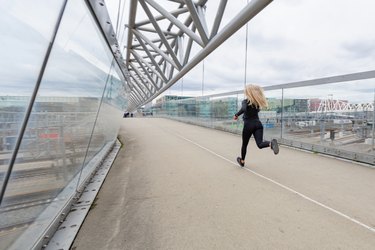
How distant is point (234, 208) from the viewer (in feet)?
8.38

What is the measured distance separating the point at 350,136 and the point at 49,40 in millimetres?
6410

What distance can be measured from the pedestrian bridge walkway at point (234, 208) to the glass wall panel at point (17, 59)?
1294mm

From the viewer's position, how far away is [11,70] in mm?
1188

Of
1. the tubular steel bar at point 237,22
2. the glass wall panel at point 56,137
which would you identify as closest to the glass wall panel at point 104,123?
the glass wall panel at point 56,137

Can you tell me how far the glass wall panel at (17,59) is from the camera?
45.0 inches

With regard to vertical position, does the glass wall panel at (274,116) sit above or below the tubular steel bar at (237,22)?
below

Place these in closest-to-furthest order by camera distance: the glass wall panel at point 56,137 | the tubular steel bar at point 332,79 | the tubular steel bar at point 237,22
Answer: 1. the glass wall panel at point 56,137
2. the tubular steel bar at point 237,22
3. the tubular steel bar at point 332,79

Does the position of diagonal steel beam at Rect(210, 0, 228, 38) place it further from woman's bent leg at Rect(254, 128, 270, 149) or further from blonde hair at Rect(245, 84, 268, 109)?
woman's bent leg at Rect(254, 128, 270, 149)

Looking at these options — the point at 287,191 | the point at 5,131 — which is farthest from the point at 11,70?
the point at 287,191

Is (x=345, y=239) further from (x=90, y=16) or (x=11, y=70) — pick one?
(x=90, y=16)

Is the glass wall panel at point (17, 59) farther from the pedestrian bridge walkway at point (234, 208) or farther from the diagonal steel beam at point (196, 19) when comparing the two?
the diagonal steel beam at point (196, 19)

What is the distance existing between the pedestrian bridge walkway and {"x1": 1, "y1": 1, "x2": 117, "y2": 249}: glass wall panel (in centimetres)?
51

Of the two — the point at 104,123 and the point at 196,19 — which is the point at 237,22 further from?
the point at 104,123

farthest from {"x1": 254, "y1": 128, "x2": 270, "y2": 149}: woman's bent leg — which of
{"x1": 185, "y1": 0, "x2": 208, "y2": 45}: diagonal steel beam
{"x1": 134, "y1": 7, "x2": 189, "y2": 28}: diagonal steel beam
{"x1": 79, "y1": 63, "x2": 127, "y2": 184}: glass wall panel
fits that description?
{"x1": 134, "y1": 7, "x2": 189, "y2": 28}: diagonal steel beam
